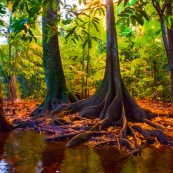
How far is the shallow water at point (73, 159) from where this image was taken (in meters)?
4.57

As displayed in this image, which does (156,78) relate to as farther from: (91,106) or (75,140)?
(75,140)

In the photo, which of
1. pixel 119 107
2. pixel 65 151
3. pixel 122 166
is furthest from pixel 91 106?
pixel 122 166

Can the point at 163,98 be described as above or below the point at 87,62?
below

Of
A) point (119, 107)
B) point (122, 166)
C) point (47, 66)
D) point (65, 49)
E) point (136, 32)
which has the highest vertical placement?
point (136, 32)

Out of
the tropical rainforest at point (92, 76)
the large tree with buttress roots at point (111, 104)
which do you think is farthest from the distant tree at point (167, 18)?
the large tree with buttress roots at point (111, 104)

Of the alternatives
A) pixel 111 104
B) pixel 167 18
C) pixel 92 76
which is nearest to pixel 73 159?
pixel 167 18

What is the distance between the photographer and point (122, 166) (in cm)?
476

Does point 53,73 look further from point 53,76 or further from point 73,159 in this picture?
point 73,159

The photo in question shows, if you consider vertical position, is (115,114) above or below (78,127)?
above

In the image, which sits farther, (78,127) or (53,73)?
(53,73)

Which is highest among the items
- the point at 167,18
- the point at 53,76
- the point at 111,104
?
the point at 167,18

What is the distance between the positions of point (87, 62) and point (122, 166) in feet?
35.1

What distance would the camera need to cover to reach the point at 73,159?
5148mm

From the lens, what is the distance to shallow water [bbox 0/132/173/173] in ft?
15.0
